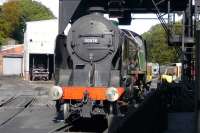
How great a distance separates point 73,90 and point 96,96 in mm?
694

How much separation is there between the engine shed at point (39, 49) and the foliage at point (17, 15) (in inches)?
1307

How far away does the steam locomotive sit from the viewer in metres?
14.1

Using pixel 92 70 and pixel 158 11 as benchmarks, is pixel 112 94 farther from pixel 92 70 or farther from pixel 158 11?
pixel 158 11

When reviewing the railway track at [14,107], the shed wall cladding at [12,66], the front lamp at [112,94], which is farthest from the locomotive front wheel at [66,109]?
the shed wall cladding at [12,66]

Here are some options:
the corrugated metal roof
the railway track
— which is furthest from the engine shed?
the railway track

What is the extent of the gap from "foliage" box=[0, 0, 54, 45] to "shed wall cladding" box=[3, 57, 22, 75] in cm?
1512

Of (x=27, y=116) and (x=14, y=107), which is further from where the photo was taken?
(x=14, y=107)

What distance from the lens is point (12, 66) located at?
242ft

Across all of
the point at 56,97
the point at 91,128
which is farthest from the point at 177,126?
the point at 56,97

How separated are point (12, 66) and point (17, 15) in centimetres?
3584

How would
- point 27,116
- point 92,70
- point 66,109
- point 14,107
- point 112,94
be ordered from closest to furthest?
point 112,94 → point 66,109 → point 92,70 → point 27,116 → point 14,107

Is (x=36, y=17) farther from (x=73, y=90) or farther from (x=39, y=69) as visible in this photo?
(x=73, y=90)

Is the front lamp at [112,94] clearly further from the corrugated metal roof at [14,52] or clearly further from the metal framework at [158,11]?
the corrugated metal roof at [14,52]

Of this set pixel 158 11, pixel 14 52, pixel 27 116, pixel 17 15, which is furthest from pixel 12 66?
pixel 158 11
